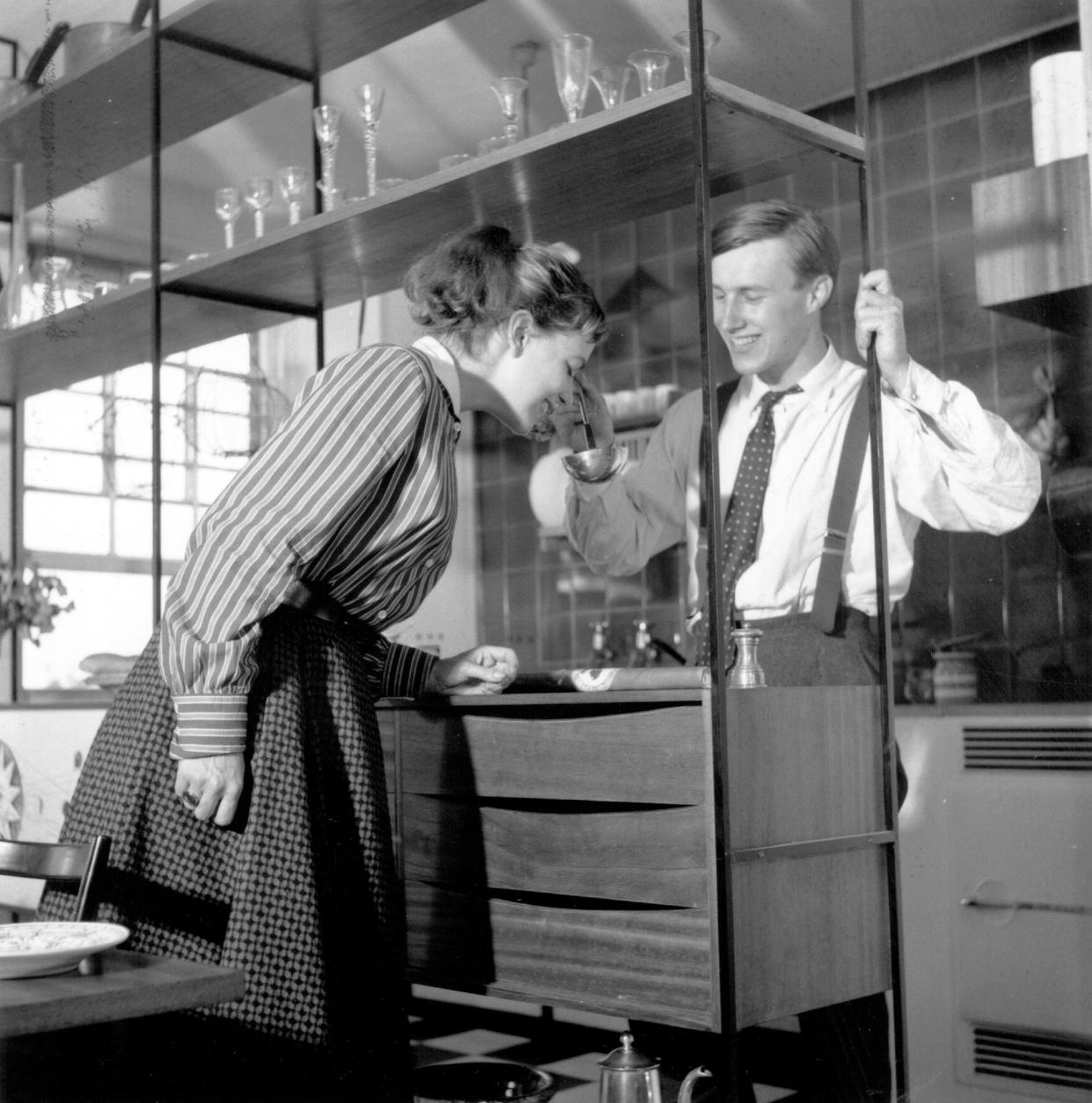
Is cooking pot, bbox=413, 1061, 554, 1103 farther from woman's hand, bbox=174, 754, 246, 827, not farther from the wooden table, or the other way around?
the wooden table

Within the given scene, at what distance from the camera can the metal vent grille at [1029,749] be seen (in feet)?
8.70

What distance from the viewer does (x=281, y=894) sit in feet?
5.39

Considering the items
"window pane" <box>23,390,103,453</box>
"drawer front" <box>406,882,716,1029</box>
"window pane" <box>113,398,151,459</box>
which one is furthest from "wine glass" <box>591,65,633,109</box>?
"window pane" <box>113,398,151,459</box>

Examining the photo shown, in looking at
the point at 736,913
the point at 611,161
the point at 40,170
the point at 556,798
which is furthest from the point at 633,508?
the point at 40,170

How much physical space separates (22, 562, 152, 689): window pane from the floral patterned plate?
12.3ft

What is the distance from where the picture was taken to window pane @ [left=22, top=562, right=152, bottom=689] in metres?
5.06

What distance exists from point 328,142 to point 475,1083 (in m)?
1.99

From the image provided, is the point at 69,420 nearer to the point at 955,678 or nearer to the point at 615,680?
the point at 955,678

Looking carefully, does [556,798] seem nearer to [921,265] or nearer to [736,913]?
[736,913]

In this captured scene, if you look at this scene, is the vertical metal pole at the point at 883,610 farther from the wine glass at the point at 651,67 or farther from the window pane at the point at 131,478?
the window pane at the point at 131,478

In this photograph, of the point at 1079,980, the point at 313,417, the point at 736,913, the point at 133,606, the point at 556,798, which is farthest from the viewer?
the point at 133,606

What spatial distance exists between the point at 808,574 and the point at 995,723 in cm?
68

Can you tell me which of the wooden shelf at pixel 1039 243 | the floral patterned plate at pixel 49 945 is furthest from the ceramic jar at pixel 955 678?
the floral patterned plate at pixel 49 945

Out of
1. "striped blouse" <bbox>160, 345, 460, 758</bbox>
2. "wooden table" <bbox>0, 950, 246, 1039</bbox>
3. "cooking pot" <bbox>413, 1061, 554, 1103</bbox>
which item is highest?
"striped blouse" <bbox>160, 345, 460, 758</bbox>
